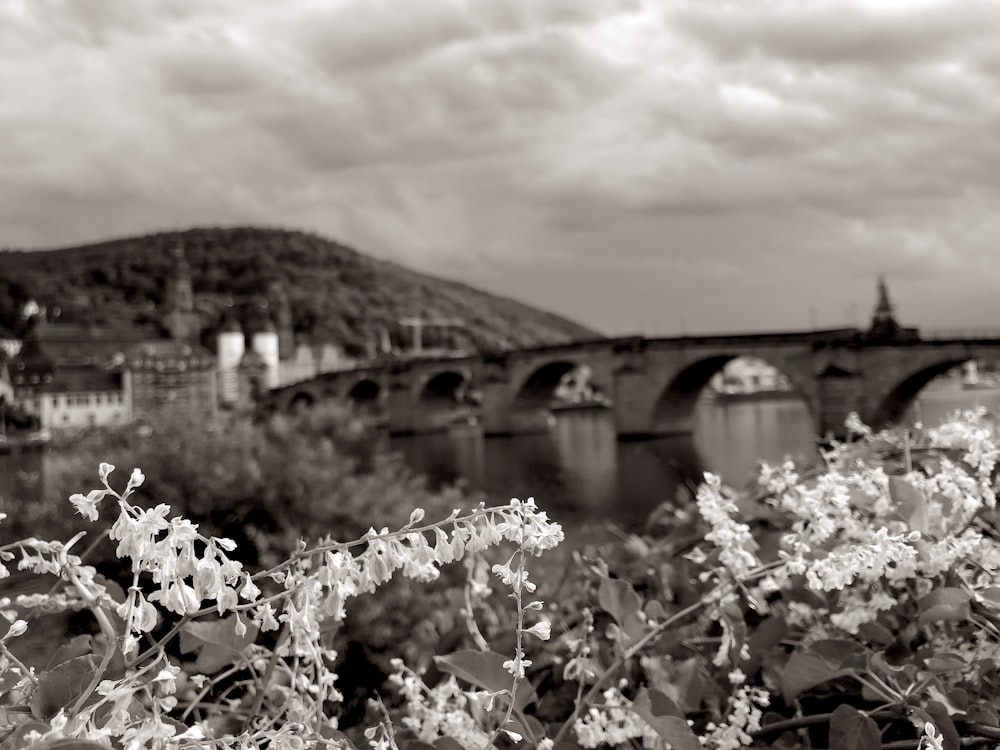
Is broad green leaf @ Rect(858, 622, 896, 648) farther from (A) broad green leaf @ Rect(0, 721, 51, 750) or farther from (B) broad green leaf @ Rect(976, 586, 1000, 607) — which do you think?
(A) broad green leaf @ Rect(0, 721, 51, 750)

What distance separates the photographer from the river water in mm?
25931

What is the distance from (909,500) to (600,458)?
37.2 m

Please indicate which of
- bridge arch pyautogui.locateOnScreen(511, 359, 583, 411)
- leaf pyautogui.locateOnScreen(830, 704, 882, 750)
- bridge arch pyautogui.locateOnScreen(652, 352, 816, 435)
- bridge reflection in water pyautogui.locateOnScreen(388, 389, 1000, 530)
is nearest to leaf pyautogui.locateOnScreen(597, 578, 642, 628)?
leaf pyautogui.locateOnScreen(830, 704, 882, 750)

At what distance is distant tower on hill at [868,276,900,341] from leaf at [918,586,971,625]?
38179 millimetres

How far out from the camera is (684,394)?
4681 cm

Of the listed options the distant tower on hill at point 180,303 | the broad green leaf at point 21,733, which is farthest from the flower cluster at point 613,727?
the distant tower on hill at point 180,303

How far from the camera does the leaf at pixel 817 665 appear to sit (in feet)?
4.45

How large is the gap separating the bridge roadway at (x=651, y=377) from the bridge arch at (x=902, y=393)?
55 mm

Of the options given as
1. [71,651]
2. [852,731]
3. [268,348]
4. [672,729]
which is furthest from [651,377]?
[268,348]

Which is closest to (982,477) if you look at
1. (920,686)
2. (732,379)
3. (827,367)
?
(920,686)

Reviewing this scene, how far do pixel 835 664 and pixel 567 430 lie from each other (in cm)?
5422

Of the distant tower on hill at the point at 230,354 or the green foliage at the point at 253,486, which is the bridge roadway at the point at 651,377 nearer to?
the distant tower on hill at the point at 230,354

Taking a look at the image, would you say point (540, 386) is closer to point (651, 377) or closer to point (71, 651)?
point (651, 377)

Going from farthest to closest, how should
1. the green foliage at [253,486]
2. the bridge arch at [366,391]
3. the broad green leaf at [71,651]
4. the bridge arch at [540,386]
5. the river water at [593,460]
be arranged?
the bridge arch at [366,391], the bridge arch at [540,386], the river water at [593,460], the green foliage at [253,486], the broad green leaf at [71,651]
